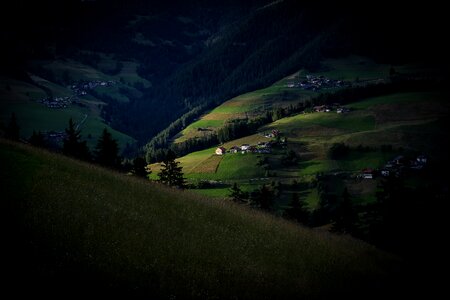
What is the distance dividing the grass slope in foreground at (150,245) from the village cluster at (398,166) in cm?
10494

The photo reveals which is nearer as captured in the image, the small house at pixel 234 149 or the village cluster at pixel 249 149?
the village cluster at pixel 249 149

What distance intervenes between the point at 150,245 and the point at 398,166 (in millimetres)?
128808

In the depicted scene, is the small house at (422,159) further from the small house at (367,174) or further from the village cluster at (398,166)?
the small house at (367,174)

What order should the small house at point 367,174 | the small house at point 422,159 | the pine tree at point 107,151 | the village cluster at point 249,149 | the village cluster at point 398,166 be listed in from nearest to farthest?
1. the pine tree at point 107,151
2. the small house at point 367,174
3. the village cluster at point 398,166
4. the small house at point 422,159
5. the village cluster at point 249,149

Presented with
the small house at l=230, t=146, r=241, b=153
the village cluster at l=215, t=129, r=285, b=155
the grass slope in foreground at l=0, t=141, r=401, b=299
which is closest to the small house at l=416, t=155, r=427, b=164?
the village cluster at l=215, t=129, r=285, b=155

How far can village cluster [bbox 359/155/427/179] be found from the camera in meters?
124

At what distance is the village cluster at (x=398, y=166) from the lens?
408 ft

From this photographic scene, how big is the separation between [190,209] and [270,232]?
4.97 meters

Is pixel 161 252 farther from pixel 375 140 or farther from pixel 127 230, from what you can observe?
pixel 375 140

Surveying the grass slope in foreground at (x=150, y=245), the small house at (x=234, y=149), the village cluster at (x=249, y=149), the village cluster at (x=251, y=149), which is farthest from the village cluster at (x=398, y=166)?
the grass slope in foreground at (x=150, y=245)

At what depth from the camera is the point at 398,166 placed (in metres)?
130

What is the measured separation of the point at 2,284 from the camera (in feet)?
38.0

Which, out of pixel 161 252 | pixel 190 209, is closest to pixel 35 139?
pixel 190 209

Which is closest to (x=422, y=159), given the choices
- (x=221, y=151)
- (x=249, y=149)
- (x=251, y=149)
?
A: (x=251, y=149)
